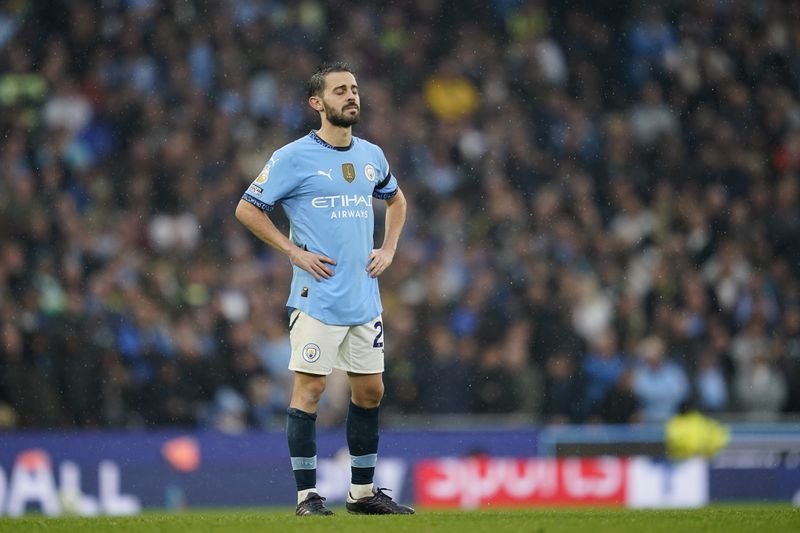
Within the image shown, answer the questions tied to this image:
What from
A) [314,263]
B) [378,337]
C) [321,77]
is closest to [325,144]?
[321,77]

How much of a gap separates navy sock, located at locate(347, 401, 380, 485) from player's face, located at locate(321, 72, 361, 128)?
1.50 meters

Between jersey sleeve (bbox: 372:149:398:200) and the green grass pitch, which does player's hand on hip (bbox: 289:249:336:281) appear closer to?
jersey sleeve (bbox: 372:149:398:200)

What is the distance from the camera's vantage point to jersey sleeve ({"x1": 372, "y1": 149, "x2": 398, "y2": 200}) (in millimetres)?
7770

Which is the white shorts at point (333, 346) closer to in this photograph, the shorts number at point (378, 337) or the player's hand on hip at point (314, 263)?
the shorts number at point (378, 337)

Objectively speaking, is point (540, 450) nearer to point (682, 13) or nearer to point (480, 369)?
point (480, 369)

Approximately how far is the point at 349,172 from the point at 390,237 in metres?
0.52

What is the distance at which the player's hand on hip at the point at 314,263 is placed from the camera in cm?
732

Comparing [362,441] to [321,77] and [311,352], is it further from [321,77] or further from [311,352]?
[321,77]

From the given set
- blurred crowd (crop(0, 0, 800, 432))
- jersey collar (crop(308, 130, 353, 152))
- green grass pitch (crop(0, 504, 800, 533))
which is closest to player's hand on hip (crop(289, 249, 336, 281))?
jersey collar (crop(308, 130, 353, 152))

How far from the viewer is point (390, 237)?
7.81 metres

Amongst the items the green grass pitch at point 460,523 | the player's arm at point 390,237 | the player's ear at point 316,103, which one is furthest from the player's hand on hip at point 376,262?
the green grass pitch at point 460,523

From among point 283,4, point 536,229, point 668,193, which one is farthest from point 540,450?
point 283,4

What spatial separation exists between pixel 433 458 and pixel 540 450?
1.05m

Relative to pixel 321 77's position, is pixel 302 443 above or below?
below
